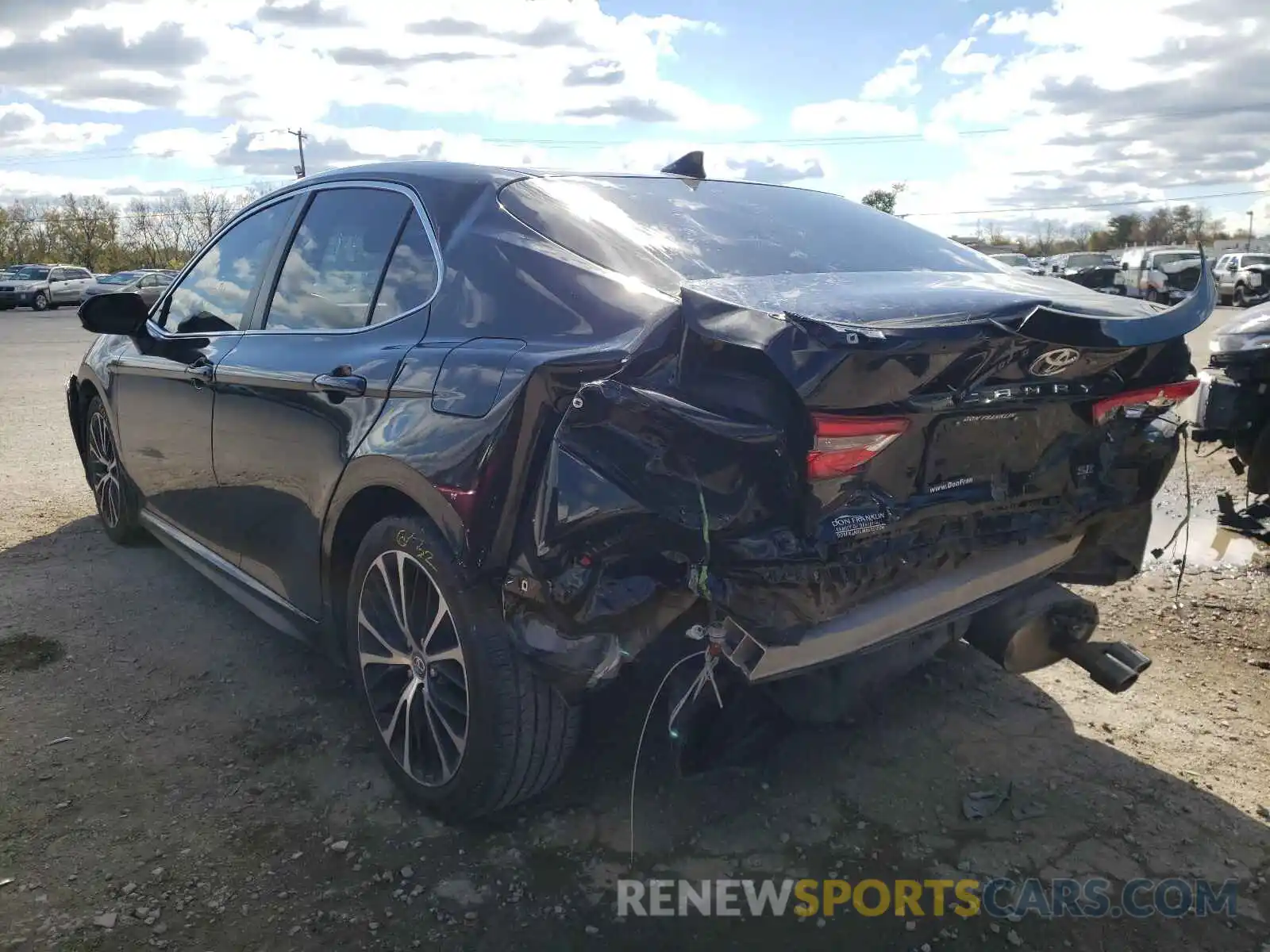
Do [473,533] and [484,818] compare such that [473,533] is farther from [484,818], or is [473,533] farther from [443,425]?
[484,818]

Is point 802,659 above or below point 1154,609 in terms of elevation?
above

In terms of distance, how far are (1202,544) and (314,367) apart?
448 cm

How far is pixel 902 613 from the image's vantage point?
2398mm

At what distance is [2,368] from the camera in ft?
46.2

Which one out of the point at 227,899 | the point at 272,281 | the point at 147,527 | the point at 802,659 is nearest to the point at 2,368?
the point at 147,527

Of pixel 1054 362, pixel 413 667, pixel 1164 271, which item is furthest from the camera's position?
pixel 1164 271

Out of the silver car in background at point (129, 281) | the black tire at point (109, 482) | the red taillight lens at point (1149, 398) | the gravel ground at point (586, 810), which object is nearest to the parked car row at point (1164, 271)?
the gravel ground at point (586, 810)

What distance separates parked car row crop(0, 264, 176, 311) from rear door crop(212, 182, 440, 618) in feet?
105

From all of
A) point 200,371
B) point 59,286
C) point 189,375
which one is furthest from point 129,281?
point 200,371

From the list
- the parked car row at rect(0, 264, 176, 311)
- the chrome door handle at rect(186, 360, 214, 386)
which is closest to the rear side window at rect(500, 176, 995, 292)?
the chrome door handle at rect(186, 360, 214, 386)

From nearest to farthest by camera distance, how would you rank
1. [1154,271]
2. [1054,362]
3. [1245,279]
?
[1054,362] < [1154,271] < [1245,279]

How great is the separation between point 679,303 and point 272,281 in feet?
6.32

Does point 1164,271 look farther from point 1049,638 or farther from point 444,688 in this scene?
point 444,688

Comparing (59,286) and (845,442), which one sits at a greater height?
(845,442)
